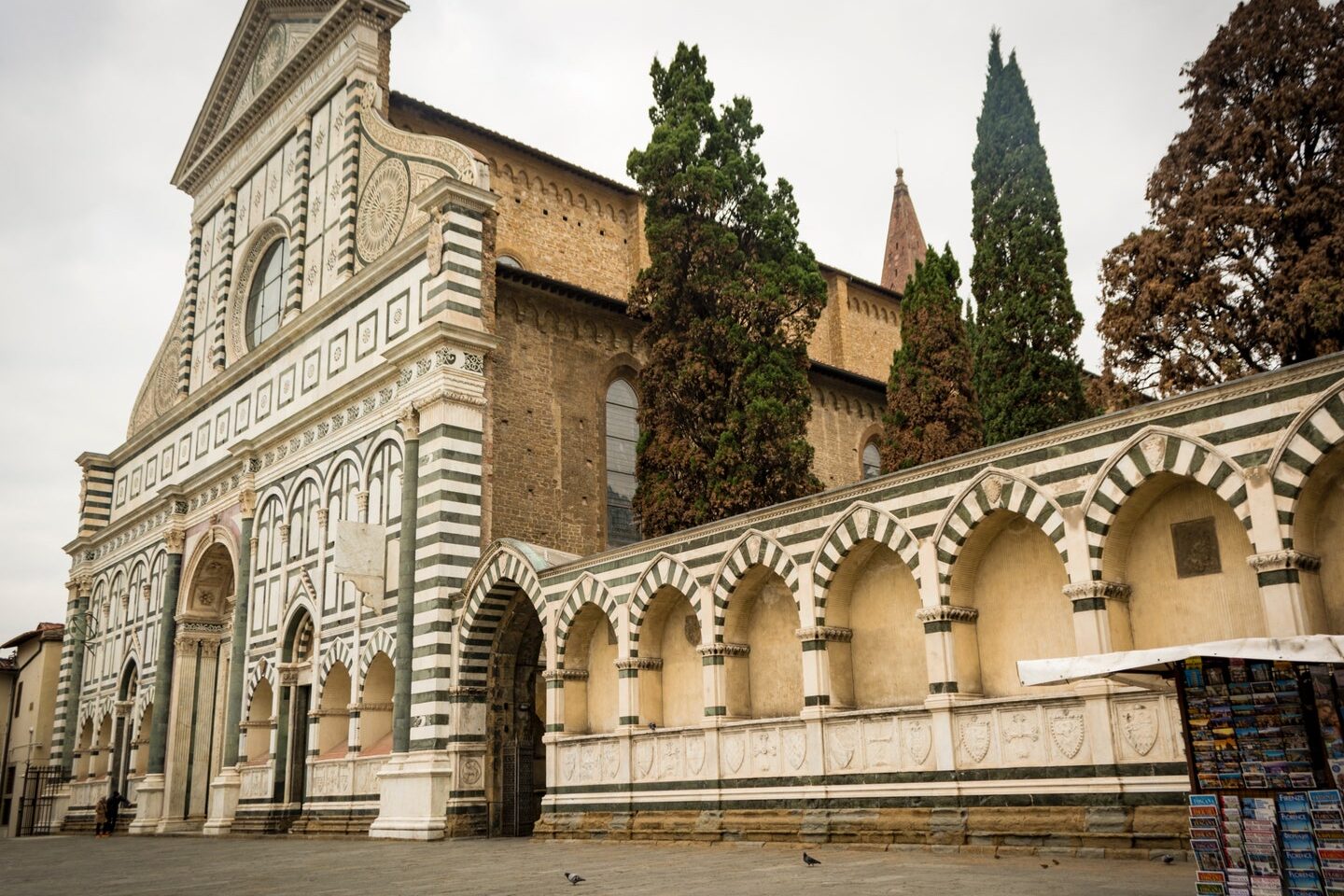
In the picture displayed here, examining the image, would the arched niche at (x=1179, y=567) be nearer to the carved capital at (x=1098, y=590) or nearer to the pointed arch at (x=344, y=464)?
the carved capital at (x=1098, y=590)

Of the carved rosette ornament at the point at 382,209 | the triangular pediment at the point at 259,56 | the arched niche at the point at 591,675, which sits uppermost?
the triangular pediment at the point at 259,56

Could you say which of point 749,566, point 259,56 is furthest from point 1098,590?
point 259,56

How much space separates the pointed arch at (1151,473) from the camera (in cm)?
1069

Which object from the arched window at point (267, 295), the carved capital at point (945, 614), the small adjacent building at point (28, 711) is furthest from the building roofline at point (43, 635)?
the carved capital at point (945, 614)

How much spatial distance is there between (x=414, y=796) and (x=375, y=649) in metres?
3.08

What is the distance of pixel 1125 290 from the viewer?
20375 mm

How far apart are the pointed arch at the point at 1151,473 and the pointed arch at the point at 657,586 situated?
5.78 metres

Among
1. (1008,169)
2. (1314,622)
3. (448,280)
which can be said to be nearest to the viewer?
(1314,622)

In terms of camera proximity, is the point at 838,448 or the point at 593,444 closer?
the point at 593,444

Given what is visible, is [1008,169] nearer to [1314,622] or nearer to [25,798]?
[1314,622]

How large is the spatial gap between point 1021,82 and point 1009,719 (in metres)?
16.2

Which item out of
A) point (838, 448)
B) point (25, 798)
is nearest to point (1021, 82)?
point (838, 448)

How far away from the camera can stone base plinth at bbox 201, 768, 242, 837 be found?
77.9 ft

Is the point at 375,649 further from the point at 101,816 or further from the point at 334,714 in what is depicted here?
the point at 101,816
